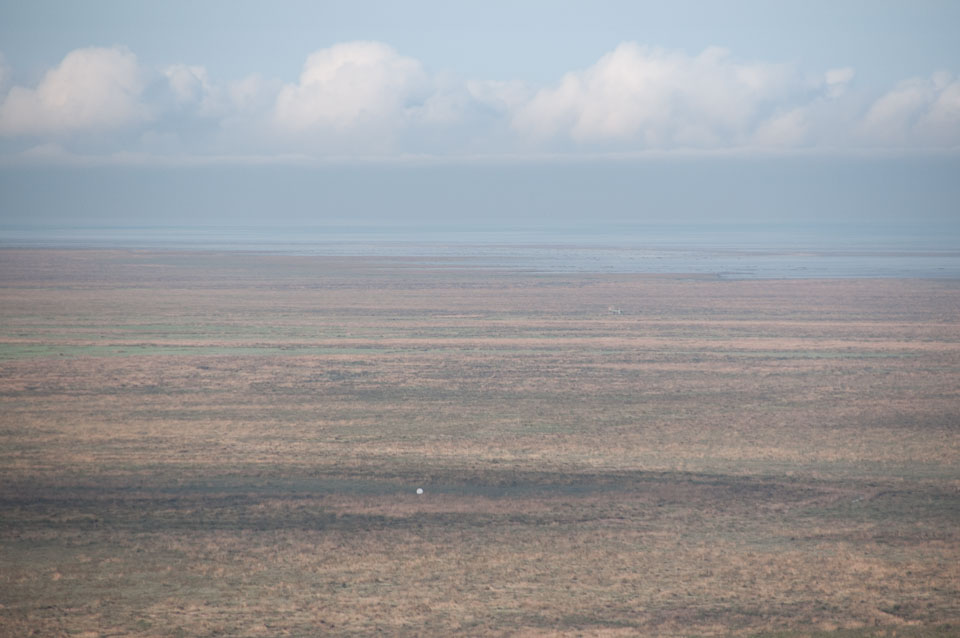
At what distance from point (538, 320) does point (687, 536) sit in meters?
36.3

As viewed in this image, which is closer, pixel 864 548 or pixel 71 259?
pixel 864 548

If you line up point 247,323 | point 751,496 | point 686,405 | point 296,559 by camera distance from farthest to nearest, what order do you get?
1. point 247,323
2. point 686,405
3. point 751,496
4. point 296,559

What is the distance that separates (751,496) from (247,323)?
121 ft

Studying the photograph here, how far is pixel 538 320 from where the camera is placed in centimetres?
5419

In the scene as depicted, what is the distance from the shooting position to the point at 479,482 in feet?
71.2

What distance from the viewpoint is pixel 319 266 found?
102 metres

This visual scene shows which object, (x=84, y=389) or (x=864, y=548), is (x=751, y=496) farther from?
(x=84, y=389)

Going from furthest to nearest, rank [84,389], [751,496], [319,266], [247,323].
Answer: [319,266] < [247,323] < [84,389] < [751,496]

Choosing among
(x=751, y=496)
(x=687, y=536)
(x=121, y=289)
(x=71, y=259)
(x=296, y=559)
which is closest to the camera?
(x=296, y=559)

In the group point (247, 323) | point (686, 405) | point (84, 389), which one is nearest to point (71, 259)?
point (247, 323)

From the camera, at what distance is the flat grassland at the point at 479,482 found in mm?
14906

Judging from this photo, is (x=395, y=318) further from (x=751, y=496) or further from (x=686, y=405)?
(x=751, y=496)

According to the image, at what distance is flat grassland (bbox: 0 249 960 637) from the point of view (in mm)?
14906

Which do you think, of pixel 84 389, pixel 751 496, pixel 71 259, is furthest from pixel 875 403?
pixel 71 259
